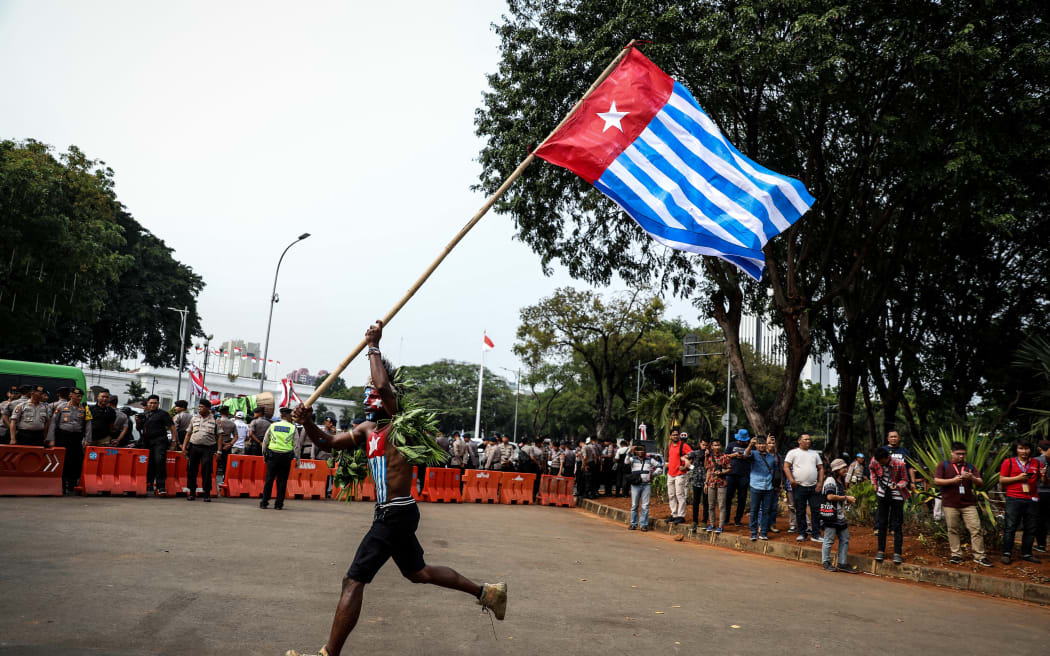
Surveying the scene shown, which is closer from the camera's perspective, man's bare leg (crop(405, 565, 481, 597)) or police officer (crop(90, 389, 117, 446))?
man's bare leg (crop(405, 565, 481, 597))

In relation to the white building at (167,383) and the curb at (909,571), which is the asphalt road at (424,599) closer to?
the curb at (909,571)

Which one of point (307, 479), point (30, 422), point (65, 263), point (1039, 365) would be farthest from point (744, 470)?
point (65, 263)

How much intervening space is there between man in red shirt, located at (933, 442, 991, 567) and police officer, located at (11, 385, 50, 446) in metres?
14.4

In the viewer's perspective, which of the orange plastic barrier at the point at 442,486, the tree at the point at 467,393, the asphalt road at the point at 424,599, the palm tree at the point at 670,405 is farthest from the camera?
the tree at the point at 467,393

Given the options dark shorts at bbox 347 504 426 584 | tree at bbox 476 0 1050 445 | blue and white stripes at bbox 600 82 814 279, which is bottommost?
dark shorts at bbox 347 504 426 584

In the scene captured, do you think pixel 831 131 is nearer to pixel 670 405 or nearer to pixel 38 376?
pixel 670 405

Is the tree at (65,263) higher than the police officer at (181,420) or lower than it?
higher

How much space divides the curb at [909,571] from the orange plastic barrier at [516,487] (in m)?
7.24

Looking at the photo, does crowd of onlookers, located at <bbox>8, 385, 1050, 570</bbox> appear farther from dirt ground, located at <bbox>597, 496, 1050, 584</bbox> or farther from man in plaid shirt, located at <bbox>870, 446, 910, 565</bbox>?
dirt ground, located at <bbox>597, 496, 1050, 584</bbox>

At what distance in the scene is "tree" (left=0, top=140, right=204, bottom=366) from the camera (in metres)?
26.7

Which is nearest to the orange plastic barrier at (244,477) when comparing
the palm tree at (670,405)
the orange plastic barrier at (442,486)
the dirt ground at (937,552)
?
the orange plastic barrier at (442,486)

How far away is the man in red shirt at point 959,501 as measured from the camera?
38.2 feet

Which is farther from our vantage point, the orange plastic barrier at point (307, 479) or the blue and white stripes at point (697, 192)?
the orange plastic barrier at point (307, 479)

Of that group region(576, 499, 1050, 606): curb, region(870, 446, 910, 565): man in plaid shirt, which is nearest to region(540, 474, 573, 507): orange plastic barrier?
region(576, 499, 1050, 606): curb
